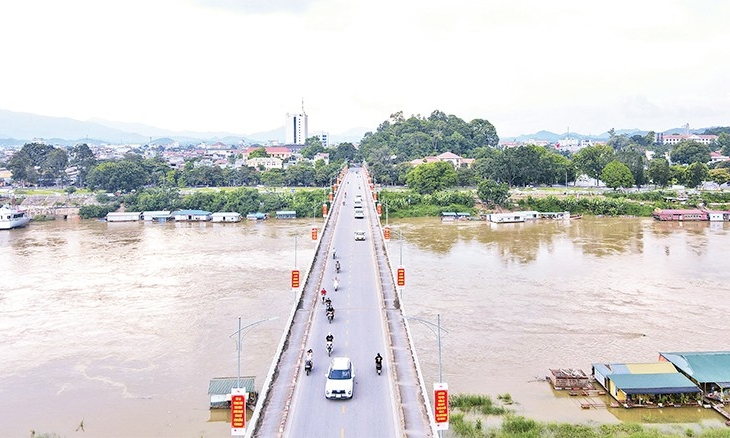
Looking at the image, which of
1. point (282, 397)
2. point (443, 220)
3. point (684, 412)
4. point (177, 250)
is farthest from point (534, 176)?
point (282, 397)

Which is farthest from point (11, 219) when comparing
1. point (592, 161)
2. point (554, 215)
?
point (592, 161)

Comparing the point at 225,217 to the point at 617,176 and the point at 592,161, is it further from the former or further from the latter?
the point at 592,161

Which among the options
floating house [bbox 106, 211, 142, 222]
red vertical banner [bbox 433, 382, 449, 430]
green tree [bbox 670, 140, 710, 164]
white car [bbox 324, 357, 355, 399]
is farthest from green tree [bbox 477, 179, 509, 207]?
red vertical banner [bbox 433, 382, 449, 430]

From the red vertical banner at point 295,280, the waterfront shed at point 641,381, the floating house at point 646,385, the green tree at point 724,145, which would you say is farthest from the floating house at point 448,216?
the green tree at point 724,145

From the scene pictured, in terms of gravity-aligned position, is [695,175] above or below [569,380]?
above

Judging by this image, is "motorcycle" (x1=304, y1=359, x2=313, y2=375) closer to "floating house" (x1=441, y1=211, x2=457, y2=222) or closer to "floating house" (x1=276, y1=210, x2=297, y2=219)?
"floating house" (x1=441, y1=211, x2=457, y2=222)

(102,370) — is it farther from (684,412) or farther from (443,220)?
(443,220)
